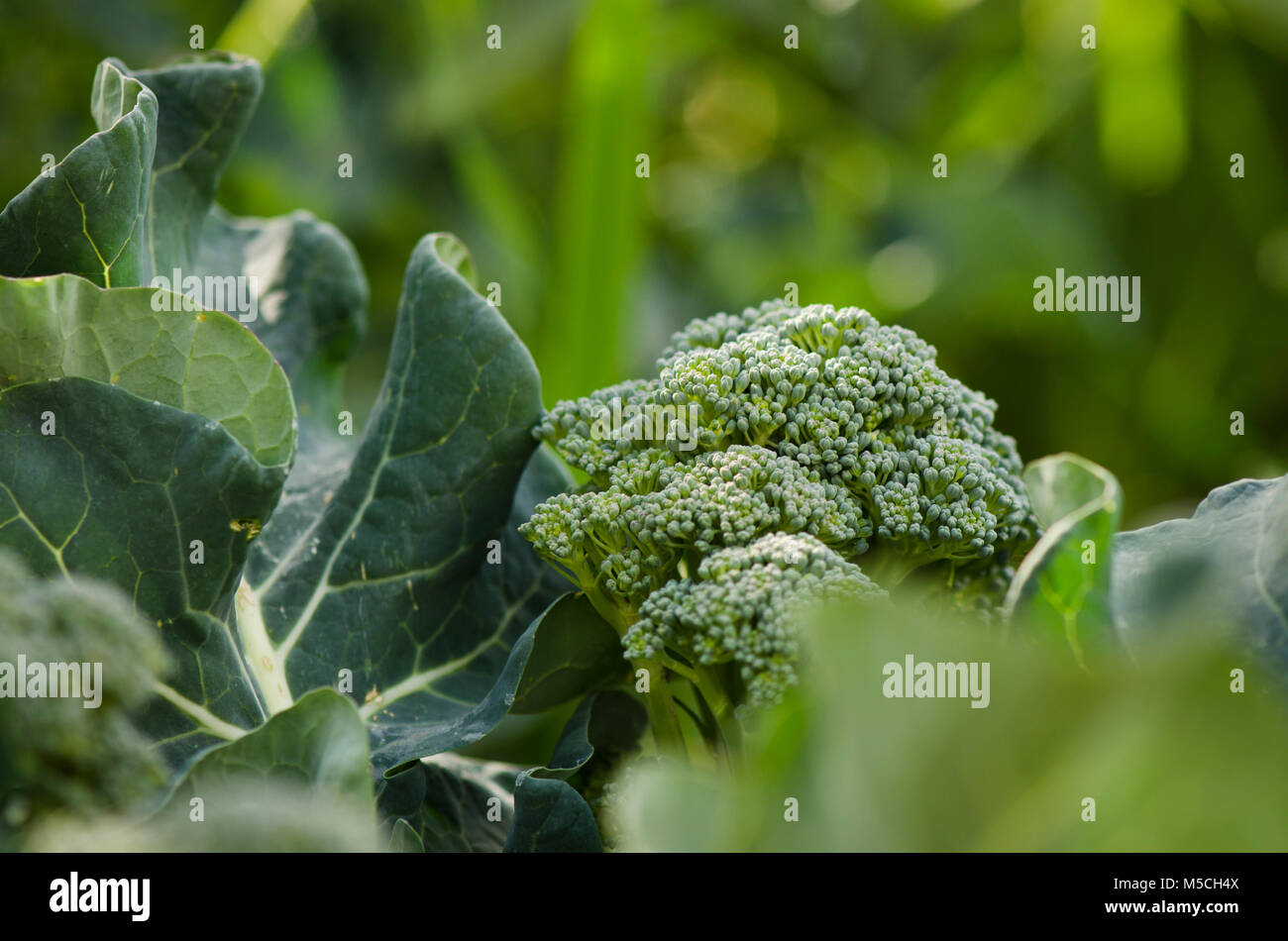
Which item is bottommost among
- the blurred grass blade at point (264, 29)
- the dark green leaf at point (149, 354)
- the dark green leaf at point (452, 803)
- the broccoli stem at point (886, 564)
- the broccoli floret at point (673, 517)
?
the dark green leaf at point (452, 803)

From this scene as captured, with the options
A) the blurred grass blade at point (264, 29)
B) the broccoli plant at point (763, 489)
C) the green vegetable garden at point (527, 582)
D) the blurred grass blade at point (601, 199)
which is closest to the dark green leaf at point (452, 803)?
the green vegetable garden at point (527, 582)

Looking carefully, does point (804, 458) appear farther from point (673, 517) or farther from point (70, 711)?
point (70, 711)

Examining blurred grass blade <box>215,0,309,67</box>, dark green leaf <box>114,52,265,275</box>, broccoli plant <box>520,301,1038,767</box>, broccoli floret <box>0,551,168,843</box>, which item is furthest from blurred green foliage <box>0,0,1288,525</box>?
broccoli floret <box>0,551,168,843</box>

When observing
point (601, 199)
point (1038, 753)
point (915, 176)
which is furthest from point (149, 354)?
point (915, 176)

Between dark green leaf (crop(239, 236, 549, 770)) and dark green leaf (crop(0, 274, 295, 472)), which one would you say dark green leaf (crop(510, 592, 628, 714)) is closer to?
dark green leaf (crop(239, 236, 549, 770))

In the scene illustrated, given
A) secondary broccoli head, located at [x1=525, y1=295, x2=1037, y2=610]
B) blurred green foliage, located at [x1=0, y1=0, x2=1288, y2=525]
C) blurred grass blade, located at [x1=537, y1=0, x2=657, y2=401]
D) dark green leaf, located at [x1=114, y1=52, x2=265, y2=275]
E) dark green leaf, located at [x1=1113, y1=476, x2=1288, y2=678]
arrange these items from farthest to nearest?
blurred green foliage, located at [x1=0, y1=0, x2=1288, y2=525], blurred grass blade, located at [x1=537, y1=0, x2=657, y2=401], dark green leaf, located at [x1=114, y1=52, x2=265, y2=275], secondary broccoli head, located at [x1=525, y1=295, x2=1037, y2=610], dark green leaf, located at [x1=1113, y1=476, x2=1288, y2=678]

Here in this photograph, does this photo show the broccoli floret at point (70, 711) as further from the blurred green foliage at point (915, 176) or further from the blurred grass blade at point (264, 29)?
the blurred grass blade at point (264, 29)

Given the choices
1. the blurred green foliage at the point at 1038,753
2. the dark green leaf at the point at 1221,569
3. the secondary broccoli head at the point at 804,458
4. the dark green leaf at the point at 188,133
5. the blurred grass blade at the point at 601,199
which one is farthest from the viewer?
the blurred grass blade at the point at 601,199
